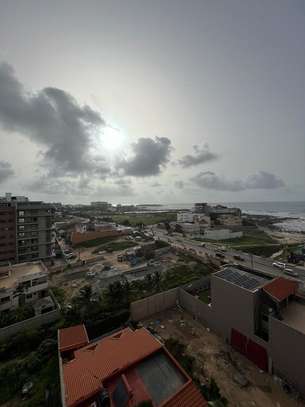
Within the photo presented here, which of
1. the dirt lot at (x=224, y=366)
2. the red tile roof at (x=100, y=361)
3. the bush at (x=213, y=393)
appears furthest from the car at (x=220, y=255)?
the red tile roof at (x=100, y=361)

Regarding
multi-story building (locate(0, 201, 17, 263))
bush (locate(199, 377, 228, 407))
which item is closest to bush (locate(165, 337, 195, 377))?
bush (locate(199, 377, 228, 407))

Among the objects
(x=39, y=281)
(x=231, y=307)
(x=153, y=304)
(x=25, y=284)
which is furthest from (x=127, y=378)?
(x=25, y=284)

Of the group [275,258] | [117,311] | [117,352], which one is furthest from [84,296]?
[275,258]

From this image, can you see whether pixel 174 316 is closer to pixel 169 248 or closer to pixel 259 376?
pixel 259 376

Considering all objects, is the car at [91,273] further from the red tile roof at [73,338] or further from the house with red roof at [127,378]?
the house with red roof at [127,378]

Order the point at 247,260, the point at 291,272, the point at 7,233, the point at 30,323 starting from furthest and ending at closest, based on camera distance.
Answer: the point at 247,260
the point at 7,233
the point at 291,272
the point at 30,323

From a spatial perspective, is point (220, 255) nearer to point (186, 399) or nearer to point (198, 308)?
point (198, 308)

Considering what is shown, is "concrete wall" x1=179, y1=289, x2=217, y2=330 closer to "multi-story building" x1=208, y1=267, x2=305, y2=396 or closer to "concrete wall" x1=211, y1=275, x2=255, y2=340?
"multi-story building" x1=208, y1=267, x2=305, y2=396
